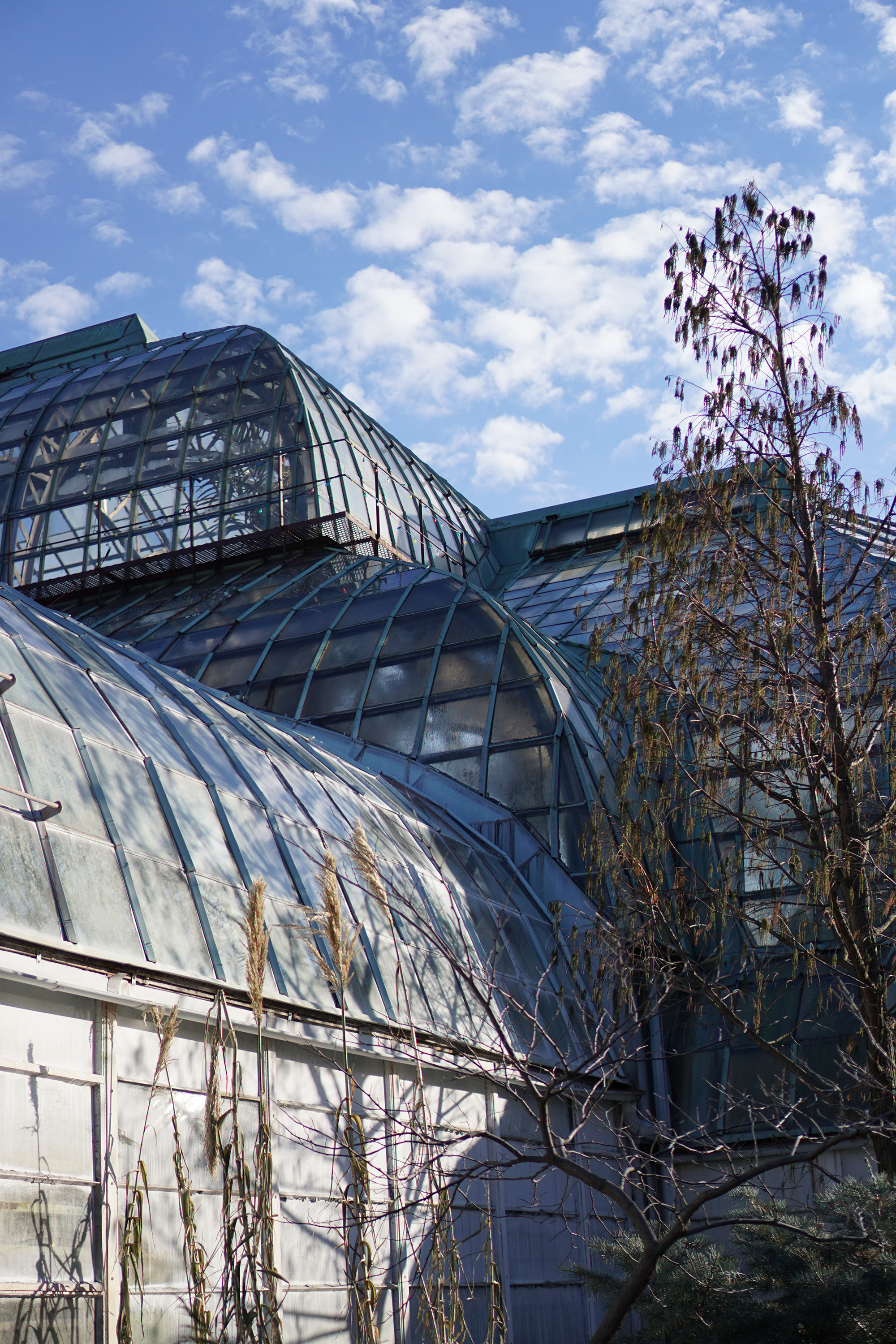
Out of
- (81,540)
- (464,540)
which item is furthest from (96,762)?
(464,540)

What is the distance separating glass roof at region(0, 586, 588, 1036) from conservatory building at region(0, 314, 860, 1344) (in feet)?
0.12

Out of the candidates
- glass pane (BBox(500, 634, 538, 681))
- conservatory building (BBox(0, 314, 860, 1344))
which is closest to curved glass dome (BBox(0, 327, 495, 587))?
conservatory building (BBox(0, 314, 860, 1344))

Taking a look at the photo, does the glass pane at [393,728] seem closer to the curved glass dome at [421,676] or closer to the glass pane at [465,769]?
the curved glass dome at [421,676]

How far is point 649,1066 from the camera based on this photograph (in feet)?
48.9

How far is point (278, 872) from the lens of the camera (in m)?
11.4

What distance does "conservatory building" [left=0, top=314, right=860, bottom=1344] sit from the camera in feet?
26.8

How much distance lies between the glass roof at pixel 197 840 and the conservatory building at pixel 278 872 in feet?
0.12

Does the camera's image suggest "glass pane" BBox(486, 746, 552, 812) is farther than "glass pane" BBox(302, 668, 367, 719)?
No

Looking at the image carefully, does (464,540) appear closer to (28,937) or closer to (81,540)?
(81,540)

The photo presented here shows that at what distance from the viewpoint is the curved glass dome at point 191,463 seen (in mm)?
24578

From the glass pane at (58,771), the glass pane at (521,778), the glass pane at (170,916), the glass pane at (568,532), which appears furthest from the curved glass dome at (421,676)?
the glass pane at (568,532)

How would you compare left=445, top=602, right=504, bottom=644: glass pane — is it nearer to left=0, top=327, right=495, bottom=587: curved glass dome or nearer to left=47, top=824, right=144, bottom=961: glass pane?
left=0, top=327, right=495, bottom=587: curved glass dome

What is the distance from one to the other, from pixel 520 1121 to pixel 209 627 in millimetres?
10330

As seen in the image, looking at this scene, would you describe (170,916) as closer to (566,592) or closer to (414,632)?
(414,632)
